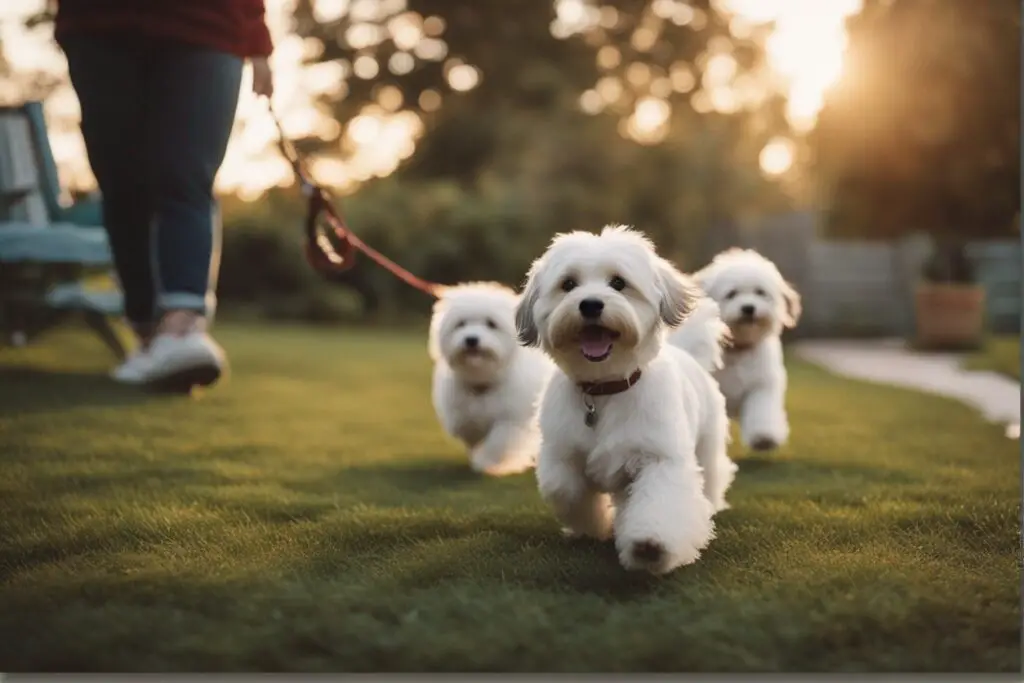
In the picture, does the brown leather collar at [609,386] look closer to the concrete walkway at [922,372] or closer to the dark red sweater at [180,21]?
the dark red sweater at [180,21]

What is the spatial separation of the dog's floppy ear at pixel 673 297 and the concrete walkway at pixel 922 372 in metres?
2.61

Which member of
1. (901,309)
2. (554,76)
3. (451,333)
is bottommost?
(901,309)

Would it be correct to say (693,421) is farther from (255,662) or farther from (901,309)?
(901,309)

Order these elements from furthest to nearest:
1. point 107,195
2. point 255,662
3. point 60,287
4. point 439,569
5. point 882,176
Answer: point 882,176
point 60,287
point 107,195
point 439,569
point 255,662

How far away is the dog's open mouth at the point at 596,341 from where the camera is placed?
2.57 meters

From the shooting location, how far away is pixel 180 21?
160 inches

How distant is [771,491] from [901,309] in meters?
8.20

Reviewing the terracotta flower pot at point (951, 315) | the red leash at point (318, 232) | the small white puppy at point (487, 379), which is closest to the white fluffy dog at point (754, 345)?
the small white puppy at point (487, 379)

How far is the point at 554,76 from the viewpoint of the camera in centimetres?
486

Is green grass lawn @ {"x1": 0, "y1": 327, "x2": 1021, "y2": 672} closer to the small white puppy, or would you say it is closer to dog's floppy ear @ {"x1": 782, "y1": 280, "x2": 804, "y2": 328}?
the small white puppy

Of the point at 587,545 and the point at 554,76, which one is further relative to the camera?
the point at 554,76

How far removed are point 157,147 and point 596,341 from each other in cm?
253

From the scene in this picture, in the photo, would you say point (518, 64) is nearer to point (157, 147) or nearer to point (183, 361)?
point (157, 147)

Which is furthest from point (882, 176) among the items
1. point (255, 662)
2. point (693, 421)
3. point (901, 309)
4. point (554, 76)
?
point (255, 662)
